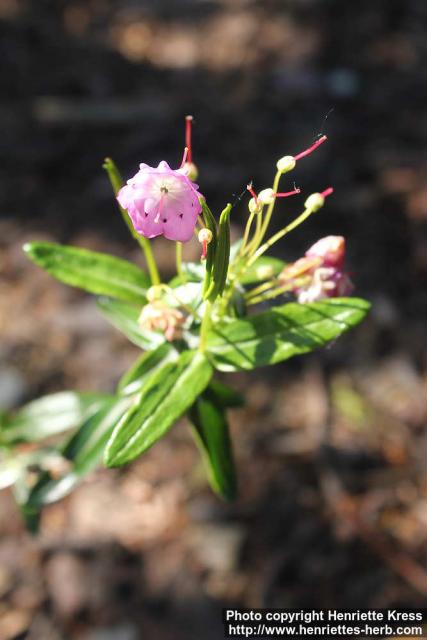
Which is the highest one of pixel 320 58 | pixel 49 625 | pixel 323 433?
pixel 320 58

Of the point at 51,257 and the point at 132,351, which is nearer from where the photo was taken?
the point at 51,257

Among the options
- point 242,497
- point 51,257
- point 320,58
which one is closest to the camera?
point 51,257

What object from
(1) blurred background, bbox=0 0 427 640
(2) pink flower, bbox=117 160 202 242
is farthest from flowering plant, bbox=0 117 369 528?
(1) blurred background, bbox=0 0 427 640

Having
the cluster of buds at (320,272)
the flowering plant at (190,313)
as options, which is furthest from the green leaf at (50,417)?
the cluster of buds at (320,272)

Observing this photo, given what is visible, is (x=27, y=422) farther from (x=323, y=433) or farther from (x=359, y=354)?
(x=359, y=354)

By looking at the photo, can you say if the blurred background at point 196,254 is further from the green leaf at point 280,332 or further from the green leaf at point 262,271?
the green leaf at point 280,332

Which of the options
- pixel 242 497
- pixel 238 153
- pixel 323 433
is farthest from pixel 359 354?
pixel 238 153

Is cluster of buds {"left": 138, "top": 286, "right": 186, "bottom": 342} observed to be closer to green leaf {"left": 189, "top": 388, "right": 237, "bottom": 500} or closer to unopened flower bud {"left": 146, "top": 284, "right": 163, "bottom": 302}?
unopened flower bud {"left": 146, "top": 284, "right": 163, "bottom": 302}

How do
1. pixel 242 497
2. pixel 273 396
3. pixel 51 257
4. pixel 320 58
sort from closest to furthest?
pixel 51 257 → pixel 242 497 → pixel 273 396 → pixel 320 58
